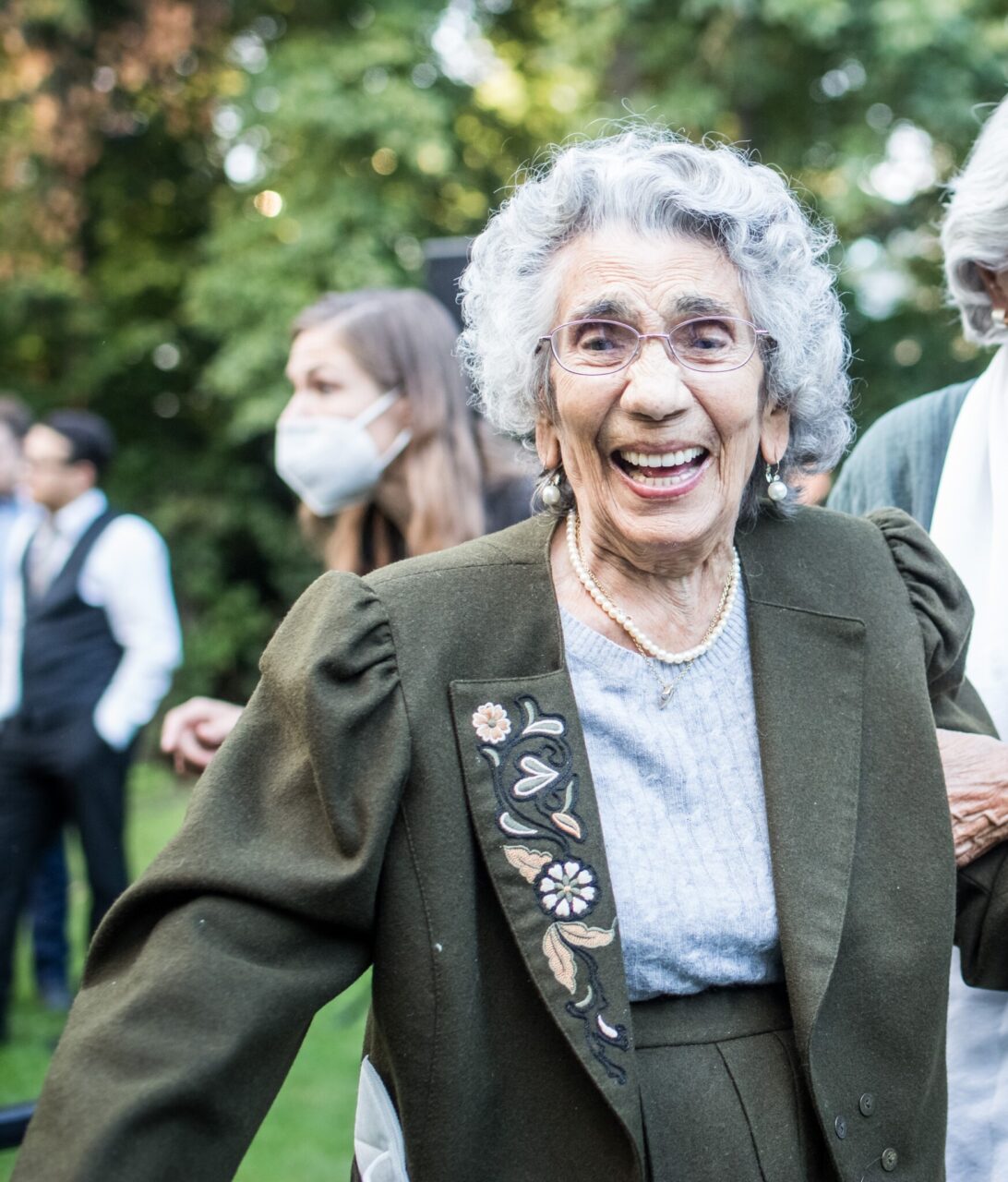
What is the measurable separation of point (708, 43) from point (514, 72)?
3571mm

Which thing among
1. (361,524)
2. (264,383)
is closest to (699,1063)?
(361,524)

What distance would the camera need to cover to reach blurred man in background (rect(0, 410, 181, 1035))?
5.02 metres

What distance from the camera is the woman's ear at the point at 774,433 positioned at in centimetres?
202

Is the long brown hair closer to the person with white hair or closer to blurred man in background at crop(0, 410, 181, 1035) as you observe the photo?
the person with white hair

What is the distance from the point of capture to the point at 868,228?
1288 centimetres

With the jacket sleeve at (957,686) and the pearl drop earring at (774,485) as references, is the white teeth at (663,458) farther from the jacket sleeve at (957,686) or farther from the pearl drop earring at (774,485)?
the jacket sleeve at (957,686)

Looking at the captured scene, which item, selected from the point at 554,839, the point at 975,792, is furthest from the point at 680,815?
the point at 975,792

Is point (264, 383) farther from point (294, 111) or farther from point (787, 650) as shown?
point (787, 650)

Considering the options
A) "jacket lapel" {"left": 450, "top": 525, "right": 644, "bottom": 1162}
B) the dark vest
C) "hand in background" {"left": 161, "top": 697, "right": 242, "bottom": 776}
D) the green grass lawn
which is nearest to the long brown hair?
"hand in background" {"left": 161, "top": 697, "right": 242, "bottom": 776}

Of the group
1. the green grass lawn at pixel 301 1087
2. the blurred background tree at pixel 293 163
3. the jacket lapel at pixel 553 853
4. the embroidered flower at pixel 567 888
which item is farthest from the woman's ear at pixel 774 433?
the blurred background tree at pixel 293 163

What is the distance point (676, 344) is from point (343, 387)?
5.56ft

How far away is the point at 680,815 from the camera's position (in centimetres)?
186

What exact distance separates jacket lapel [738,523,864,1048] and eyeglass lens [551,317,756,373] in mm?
339

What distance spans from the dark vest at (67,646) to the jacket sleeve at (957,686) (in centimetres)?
370
